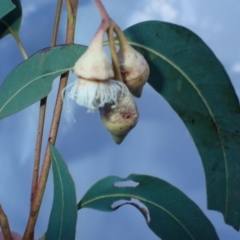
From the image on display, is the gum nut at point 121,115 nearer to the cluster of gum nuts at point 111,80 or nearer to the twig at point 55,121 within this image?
the cluster of gum nuts at point 111,80

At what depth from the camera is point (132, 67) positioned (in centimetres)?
42

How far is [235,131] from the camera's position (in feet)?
1.72

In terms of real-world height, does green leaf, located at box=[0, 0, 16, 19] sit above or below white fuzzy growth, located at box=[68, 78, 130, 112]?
above

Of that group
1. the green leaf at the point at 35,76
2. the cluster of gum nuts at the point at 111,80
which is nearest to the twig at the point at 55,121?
the green leaf at the point at 35,76

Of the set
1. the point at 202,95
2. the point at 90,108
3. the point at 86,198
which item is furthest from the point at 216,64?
the point at 86,198

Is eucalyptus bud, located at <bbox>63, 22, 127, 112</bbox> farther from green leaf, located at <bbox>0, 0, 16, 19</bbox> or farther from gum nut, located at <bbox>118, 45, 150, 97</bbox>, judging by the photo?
green leaf, located at <bbox>0, 0, 16, 19</bbox>

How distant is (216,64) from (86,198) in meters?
0.26

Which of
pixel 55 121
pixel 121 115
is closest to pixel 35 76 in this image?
pixel 55 121

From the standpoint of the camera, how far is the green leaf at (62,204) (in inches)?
20.2

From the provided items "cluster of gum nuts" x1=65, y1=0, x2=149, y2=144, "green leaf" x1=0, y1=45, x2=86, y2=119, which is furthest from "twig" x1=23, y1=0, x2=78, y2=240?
"cluster of gum nuts" x1=65, y1=0, x2=149, y2=144

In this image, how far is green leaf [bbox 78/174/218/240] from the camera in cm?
60

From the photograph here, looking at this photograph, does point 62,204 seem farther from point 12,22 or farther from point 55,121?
point 12,22

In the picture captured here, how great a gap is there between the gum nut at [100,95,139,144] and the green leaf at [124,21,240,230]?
12 cm

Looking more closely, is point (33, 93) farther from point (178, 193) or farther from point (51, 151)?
point (178, 193)
